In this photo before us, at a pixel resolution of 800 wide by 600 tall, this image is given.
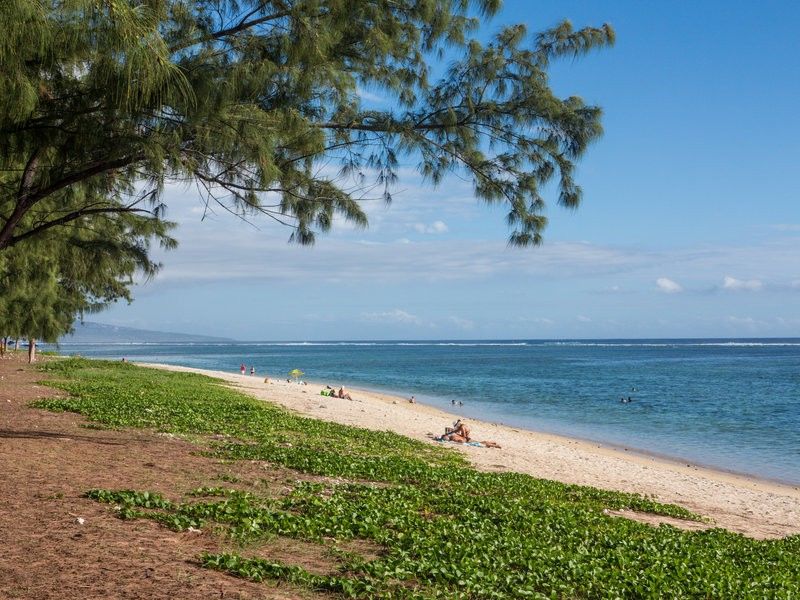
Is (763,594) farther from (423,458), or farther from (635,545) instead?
(423,458)

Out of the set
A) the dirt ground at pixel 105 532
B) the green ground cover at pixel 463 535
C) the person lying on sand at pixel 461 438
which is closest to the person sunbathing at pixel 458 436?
the person lying on sand at pixel 461 438

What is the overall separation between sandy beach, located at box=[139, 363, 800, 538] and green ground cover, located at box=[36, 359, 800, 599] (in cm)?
223

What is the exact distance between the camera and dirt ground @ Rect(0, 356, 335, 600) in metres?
5.34

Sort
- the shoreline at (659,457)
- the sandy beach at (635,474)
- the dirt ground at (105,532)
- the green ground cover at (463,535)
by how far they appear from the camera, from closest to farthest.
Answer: the dirt ground at (105,532), the green ground cover at (463,535), the sandy beach at (635,474), the shoreline at (659,457)

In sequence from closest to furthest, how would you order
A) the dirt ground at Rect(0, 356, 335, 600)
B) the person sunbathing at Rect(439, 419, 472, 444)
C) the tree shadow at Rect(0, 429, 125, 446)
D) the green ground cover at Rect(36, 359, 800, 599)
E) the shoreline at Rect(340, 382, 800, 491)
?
the dirt ground at Rect(0, 356, 335, 600) → the green ground cover at Rect(36, 359, 800, 599) → the tree shadow at Rect(0, 429, 125, 446) → the person sunbathing at Rect(439, 419, 472, 444) → the shoreline at Rect(340, 382, 800, 491)

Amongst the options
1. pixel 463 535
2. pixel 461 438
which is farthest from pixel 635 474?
pixel 463 535

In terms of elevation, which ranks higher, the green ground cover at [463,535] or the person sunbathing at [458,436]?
the green ground cover at [463,535]

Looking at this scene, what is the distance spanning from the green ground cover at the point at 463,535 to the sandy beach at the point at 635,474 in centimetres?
223

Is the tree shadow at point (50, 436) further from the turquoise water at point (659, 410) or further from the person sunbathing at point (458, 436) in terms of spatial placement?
the turquoise water at point (659, 410)

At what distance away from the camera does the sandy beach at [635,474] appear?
551 inches

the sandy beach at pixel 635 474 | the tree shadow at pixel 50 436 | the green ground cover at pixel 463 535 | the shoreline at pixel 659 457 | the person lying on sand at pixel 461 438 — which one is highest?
the tree shadow at pixel 50 436

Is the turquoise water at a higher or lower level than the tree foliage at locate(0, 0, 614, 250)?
lower

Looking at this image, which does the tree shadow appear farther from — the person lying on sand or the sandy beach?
the person lying on sand

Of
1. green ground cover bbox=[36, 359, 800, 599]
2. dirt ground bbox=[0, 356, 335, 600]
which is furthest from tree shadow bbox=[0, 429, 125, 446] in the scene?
green ground cover bbox=[36, 359, 800, 599]
